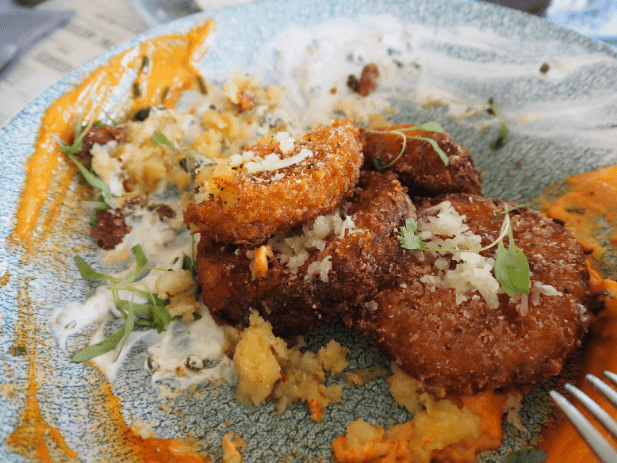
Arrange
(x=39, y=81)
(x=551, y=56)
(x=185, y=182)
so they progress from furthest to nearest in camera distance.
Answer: (x=39, y=81) → (x=551, y=56) → (x=185, y=182)

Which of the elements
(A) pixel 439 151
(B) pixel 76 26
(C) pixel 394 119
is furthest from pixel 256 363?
(B) pixel 76 26

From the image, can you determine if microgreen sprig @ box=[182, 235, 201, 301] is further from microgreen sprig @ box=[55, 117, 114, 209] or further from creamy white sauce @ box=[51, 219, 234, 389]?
microgreen sprig @ box=[55, 117, 114, 209]

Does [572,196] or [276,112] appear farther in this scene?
[276,112]

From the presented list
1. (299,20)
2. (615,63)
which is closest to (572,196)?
(615,63)

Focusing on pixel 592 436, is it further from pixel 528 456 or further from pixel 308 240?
pixel 308 240

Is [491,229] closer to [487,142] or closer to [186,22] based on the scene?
[487,142]

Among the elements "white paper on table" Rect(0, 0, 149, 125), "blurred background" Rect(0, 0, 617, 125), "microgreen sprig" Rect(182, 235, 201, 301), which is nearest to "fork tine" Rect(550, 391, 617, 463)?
"microgreen sprig" Rect(182, 235, 201, 301)

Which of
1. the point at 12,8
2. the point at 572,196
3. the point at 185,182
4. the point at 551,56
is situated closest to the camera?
the point at 572,196
